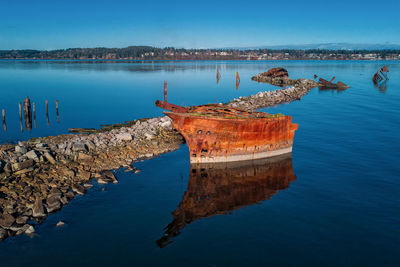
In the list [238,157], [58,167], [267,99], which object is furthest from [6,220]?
[267,99]

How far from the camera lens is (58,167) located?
16109mm

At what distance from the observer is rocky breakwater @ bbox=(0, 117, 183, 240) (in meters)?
12.5

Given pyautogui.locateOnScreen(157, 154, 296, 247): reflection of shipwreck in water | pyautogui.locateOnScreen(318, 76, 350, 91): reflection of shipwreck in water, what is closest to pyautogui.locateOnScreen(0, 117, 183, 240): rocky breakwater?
pyautogui.locateOnScreen(157, 154, 296, 247): reflection of shipwreck in water

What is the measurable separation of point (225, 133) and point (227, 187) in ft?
12.3

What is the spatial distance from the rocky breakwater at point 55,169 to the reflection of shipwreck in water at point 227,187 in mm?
4449

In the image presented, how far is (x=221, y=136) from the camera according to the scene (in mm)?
18375

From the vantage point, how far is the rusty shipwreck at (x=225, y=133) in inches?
715

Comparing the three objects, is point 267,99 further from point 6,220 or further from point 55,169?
point 6,220

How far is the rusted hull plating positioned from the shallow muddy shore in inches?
149

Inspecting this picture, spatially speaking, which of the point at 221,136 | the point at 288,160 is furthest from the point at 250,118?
the point at 288,160

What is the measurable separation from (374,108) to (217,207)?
35.6 metres

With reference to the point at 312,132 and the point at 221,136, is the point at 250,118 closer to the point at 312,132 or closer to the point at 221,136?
the point at 221,136

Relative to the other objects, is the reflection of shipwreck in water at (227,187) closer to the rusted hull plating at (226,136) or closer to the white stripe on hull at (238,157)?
the white stripe on hull at (238,157)

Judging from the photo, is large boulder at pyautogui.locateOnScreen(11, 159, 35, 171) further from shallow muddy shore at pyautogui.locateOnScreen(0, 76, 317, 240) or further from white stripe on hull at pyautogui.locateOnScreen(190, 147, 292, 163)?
white stripe on hull at pyautogui.locateOnScreen(190, 147, 292, 163)
